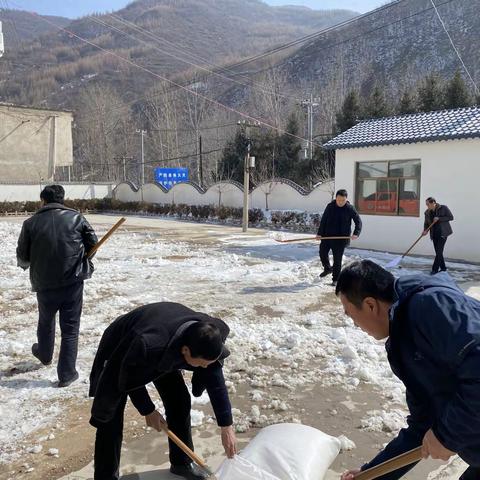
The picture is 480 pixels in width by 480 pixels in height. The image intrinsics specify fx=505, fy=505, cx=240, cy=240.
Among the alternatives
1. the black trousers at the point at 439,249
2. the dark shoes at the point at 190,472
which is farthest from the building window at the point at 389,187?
the dark shoes at the point at 190,472

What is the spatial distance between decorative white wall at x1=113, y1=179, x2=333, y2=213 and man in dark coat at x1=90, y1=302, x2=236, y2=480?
769 inches

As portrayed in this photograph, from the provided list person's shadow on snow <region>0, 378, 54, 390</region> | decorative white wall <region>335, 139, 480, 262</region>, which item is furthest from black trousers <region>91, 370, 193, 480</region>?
decorative white wall <region>335, 139, 480, 262</region>

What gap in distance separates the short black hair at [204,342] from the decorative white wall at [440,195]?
10891 millimetres

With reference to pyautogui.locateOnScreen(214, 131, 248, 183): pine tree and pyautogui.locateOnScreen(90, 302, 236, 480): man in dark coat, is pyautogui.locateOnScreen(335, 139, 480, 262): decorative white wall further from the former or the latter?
pyautogui.locateOnScreen(214, 131, 248, 183): pine tree

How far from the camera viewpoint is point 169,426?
281cm

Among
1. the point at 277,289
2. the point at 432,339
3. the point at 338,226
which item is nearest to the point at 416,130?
the point at 338,226

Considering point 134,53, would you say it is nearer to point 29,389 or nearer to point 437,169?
point 437,169

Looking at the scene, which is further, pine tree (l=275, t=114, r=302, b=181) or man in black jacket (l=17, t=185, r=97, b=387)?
pine tree (l=275, t=114, r=302, b=181)

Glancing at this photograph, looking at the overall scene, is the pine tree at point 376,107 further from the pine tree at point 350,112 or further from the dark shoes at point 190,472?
the dark shoes at point 190,472

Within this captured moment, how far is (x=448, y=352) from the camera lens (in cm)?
157

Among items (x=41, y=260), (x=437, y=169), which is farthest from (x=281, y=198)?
(x=41, y=260)

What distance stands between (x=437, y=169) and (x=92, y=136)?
166 ft

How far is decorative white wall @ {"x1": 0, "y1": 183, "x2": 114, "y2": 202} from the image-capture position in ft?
104

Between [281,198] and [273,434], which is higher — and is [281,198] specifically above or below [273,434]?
above
